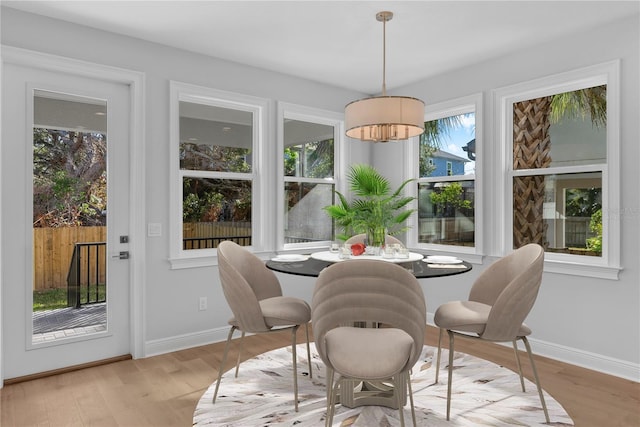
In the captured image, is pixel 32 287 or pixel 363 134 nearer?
pixel 32 287

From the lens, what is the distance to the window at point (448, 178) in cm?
418

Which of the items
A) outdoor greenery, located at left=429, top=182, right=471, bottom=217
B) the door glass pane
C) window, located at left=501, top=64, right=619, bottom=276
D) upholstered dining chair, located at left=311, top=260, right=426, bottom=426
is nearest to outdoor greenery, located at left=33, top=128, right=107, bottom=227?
the door glass pane

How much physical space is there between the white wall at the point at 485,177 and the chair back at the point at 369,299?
2.00 meters

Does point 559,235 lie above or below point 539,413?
above

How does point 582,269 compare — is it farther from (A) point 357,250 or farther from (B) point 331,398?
(B) point 331,398

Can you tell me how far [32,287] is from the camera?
2.99 meters

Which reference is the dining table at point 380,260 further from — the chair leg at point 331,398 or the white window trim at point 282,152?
the white window trim at point 282,152

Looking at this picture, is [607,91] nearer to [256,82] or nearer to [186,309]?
[256,82]

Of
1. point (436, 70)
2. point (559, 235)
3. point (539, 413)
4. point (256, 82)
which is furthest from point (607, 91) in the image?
point (256, 82)

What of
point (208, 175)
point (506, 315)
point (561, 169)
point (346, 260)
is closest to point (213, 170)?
point (208, 175)

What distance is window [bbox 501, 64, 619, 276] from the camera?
10.5 ft

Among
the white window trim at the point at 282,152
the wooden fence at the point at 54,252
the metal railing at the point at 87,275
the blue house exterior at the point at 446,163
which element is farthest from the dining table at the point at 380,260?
the blue house exterior at the point at 446,163

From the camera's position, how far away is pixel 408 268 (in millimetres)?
2531

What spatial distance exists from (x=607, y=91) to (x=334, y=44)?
2165 mm
